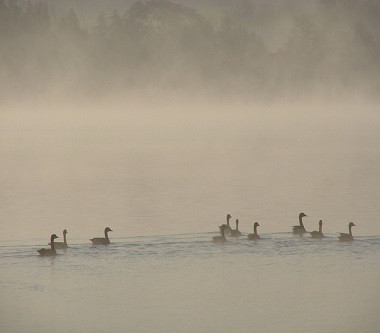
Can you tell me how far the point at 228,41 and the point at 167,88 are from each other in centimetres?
2029

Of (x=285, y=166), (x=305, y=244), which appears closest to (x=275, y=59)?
(x=285, y=166)

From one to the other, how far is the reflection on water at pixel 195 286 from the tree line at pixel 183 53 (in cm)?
13604

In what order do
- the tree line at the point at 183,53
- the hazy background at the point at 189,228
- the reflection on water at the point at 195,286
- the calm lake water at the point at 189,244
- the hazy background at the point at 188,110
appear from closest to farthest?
the reflection on water at the point at 195,286 < the calm lake water at the point at 189,244 < the hazy background at the point at 189,228 < the hazy background at the point at 188,110 < the tree line at the point at 183,53

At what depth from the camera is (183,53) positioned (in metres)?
170

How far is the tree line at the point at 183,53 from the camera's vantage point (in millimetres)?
163500

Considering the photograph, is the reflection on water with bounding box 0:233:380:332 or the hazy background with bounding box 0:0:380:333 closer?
the reflection on water with bounding box 0:233:380:332

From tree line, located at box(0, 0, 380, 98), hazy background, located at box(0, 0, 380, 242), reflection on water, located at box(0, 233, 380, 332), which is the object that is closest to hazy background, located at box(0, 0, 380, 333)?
reflection on water, located at box(0, 233, 380, 332)

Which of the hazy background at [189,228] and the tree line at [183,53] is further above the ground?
the tree line at [183,53]

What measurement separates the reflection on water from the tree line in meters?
136

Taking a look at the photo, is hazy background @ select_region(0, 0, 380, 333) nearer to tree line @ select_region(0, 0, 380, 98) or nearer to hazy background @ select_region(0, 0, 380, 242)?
hazy background @ select_region(0, 0, 380, 242)

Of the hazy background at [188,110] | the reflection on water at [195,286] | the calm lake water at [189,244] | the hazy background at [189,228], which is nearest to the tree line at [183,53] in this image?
the hazy background at [188,110]

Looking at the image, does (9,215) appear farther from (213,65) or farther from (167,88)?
(167,88)

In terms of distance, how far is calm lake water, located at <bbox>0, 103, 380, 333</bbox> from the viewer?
68.1 ft

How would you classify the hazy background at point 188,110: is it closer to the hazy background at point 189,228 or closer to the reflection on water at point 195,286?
the hazy background at point 189,228
